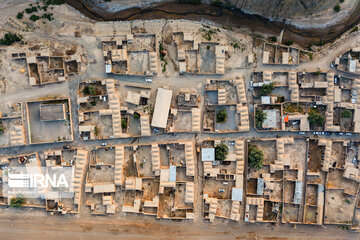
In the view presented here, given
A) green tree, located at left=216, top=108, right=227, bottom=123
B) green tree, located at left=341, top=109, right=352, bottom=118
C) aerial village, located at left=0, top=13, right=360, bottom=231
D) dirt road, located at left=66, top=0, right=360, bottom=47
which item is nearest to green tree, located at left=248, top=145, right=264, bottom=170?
aerial village, located at left=0, top=13, right=360, bottom=231

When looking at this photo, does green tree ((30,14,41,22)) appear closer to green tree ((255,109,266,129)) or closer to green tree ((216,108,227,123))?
green tree ((216,108,227,123))

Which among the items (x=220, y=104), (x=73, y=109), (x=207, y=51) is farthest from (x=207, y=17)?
(x=73, y=109)

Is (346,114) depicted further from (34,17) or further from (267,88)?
(34,17)

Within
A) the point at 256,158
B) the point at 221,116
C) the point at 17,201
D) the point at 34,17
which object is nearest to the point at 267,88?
the point at 221,116

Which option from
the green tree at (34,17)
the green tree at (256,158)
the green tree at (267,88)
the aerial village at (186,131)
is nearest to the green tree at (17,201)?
the aerial village at (186,131)

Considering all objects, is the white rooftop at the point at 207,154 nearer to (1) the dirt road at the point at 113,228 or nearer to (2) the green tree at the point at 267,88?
(1) the dirt road at the point at 113,228

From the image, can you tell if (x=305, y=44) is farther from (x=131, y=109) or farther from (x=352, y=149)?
(x=131, y=109)
